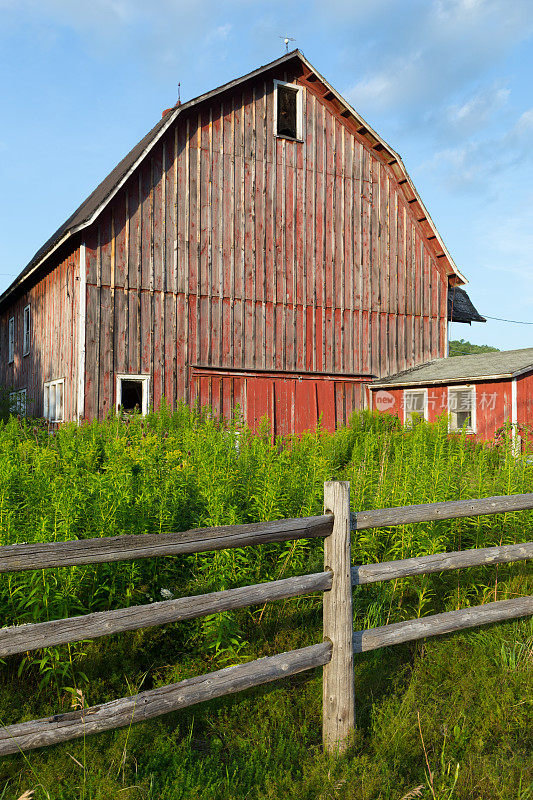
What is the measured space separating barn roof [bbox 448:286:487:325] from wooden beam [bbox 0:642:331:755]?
1708cm

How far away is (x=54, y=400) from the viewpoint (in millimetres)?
15750

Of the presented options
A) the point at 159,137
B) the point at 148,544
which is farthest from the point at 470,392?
the point at 148,544

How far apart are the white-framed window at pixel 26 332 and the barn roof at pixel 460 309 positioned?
508 inches

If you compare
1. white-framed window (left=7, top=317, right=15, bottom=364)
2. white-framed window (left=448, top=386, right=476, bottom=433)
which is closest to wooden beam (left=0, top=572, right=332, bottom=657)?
white-framed window (left=448, top=386, right=476, bottom=433)

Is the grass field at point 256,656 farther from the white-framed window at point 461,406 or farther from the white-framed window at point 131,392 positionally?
the white-framed window at point 461,406

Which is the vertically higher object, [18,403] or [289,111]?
[289,111]

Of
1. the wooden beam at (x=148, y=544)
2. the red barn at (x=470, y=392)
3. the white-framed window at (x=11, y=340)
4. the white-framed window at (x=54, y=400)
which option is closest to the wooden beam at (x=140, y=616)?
the wooden beam at (x=148, y=544)

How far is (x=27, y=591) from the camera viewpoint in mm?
4090

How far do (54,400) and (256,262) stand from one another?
6.21 meters

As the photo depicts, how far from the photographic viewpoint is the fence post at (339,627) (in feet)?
12.6

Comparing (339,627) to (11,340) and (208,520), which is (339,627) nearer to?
(208,520)

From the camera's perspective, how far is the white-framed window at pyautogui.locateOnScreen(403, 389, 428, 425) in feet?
54.5

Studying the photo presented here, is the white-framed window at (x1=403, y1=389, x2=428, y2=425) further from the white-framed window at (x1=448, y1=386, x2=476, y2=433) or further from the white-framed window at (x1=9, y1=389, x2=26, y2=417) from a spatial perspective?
the white-framed window at (x1=9, y1=389, x2=26, y2=417)

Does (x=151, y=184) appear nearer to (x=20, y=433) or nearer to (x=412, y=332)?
(x=20, y=433)
